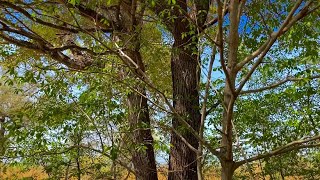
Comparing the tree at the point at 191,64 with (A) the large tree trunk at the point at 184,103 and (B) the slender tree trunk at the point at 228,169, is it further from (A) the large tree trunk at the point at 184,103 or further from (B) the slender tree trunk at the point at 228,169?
(B) the slender tree trunk at the point at 228,169

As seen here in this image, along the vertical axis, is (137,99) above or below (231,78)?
above

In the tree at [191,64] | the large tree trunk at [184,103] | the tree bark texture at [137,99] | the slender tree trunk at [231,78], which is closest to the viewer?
the slender tree trunk at [231,78]

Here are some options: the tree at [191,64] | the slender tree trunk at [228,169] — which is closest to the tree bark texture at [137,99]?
the tree at [191,64]

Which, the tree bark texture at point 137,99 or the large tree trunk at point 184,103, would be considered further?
the large tree trunk at point 184,103

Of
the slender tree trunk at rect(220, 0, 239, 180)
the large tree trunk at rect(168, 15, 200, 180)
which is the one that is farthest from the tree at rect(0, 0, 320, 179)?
the slender tree trunk at rect(220, 0, 239, 180)

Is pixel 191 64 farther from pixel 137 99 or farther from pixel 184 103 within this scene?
pixel 137 99

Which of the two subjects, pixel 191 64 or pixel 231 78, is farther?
pixel 191 64

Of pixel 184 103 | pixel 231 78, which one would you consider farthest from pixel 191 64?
pixel 231 78

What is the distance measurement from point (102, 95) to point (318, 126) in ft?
6.85

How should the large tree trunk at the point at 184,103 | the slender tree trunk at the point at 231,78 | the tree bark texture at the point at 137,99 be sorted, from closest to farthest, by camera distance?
the slender tree trunk at the point at 231,78, the tree bark texture at the point at 137,99, the large tree trunk at the point at 184,103

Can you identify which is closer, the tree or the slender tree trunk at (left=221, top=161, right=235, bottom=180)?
the slender tree trunk at (left=221, top=161, right=235, bottom=180)

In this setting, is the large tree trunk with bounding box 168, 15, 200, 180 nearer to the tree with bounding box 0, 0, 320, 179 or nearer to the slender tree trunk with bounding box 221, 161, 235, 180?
the tree with bounding box 0, 0, 320, 179

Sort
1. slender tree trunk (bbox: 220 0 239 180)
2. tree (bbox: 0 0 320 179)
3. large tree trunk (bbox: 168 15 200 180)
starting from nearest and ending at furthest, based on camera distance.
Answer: slender tree trunk (bbox: 220 0 239 180) < tree (bbox: 0 0 320 179) < large tree trunk (bbox: 168 15 200 180)

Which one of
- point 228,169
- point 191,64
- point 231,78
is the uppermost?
point 191,64
